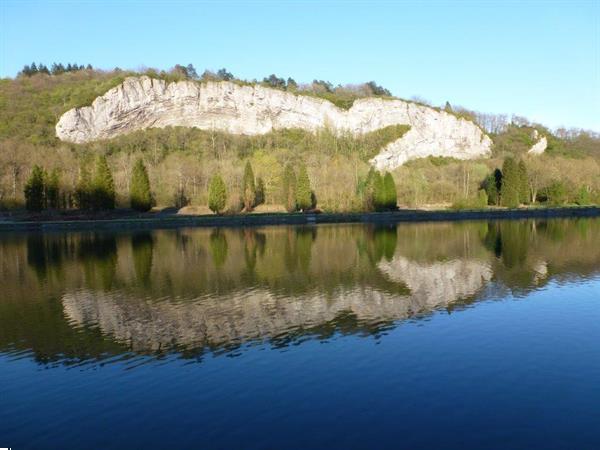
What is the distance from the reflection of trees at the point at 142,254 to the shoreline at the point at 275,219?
7.88 meters

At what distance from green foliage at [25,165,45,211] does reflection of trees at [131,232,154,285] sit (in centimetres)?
2126

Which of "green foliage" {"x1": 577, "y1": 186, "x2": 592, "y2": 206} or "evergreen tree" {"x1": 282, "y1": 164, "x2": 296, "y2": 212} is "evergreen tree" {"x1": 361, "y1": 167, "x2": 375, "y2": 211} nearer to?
"evergreen tree" {"x1": 282, "y1": 164, "x2": 296, "y2": 212}

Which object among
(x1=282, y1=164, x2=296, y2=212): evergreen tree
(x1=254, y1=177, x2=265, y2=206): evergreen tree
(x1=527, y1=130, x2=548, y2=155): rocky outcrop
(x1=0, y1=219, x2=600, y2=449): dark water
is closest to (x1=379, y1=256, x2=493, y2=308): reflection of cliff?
(x1=0, y1=219, x2=600, y2=449): dark water

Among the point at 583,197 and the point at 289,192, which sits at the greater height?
the point at 289,192

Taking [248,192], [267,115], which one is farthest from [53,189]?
[267,115]

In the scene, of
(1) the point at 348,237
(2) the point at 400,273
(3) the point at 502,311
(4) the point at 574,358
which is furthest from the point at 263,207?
(4) the point at 574,358

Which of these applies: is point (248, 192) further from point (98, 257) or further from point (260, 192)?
point (98, 257)

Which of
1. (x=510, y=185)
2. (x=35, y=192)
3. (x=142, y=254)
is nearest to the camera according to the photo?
(x=142, y=254)

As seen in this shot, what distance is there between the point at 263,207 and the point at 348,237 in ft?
110

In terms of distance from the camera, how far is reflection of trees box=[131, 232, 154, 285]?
28.9 metres

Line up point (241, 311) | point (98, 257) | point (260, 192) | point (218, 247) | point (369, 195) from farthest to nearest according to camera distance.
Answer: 1. point (260, 192)
2. point (369, 195)
3. point (218, 247)
4. point (98, 257)
5. point (241, 311)

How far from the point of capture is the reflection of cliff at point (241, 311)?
17234mm

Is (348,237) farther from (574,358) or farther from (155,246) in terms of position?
(574,358)

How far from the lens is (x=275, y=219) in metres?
62.0
